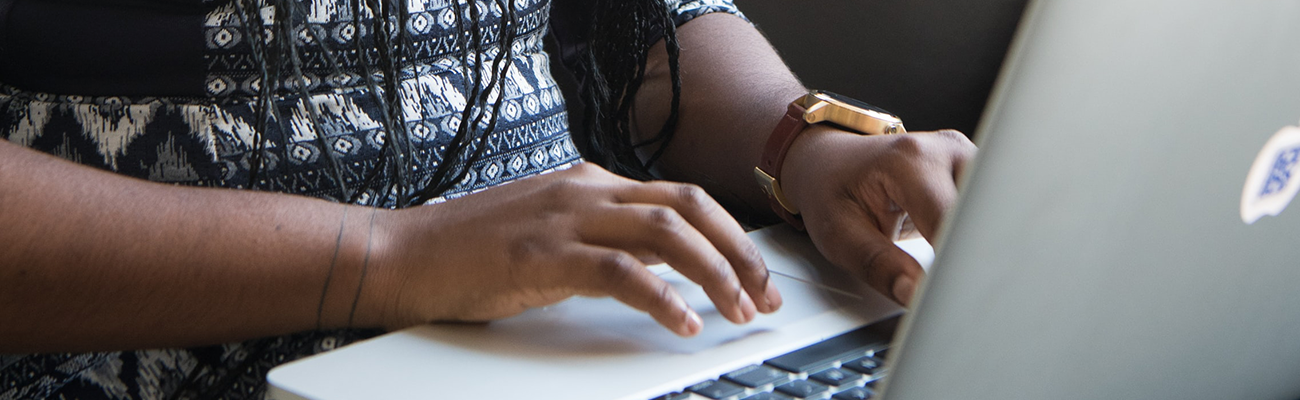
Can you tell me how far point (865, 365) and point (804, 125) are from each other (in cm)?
30

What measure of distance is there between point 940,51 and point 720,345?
2.49 ft

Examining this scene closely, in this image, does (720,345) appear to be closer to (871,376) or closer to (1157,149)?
(871,376)

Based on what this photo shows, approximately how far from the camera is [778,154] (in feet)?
2.43

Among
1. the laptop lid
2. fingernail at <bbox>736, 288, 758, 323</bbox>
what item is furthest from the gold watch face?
the laptop lid

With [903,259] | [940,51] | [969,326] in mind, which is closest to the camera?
[969,326]

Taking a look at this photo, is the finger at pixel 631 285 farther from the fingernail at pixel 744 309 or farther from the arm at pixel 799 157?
the arm at pixel 799 157

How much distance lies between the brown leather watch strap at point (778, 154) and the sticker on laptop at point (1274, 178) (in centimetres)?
41

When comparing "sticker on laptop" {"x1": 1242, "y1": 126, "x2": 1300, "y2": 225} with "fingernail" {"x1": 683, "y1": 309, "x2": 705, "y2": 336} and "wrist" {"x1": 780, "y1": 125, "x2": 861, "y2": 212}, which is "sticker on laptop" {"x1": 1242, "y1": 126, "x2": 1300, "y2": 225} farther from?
"wrist" {"x1": 780, "y1": 125, "x2": 861, "y2": 212}

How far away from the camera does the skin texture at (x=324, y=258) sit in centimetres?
47

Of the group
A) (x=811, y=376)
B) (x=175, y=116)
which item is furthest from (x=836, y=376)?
(x=175, y=116)

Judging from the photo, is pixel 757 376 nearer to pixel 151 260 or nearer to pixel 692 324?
pixel 692 324

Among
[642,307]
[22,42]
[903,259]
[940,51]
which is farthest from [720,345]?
[940,51]

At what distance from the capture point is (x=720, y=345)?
477 mm

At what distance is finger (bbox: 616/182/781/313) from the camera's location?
0.51 meters
